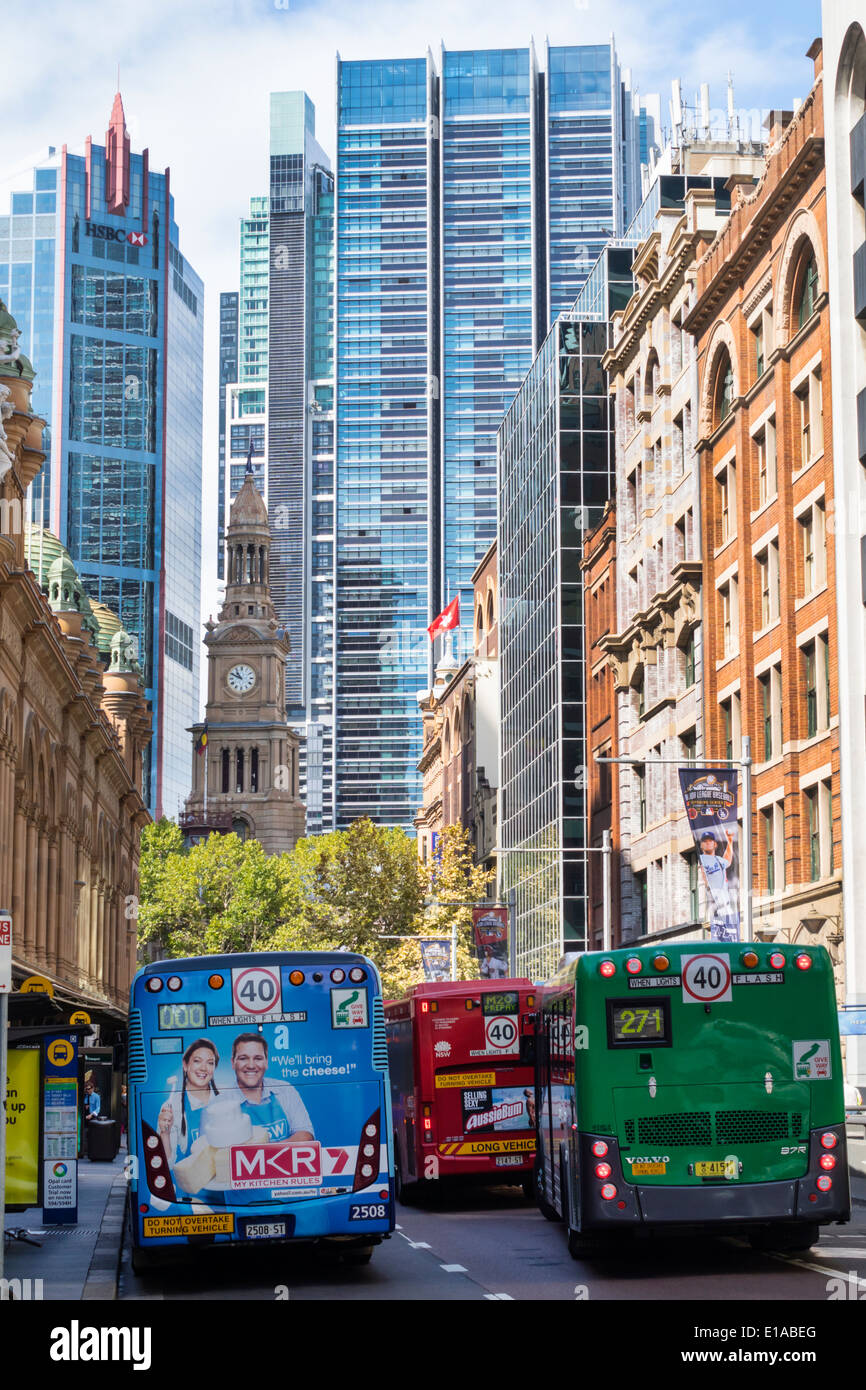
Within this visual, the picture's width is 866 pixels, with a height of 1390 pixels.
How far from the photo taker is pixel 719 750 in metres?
58.5

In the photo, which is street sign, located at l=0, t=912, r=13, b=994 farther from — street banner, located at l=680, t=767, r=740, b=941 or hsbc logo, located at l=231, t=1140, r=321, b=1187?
street banner, located at l=680, t=767, r=740, b=941

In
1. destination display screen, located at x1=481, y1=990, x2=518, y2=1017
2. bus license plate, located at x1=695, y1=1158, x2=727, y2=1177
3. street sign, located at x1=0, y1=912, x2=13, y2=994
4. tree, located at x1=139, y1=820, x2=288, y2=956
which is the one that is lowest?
bus license plate, located at x1=695, y1=1158, x2=727, y2=1177

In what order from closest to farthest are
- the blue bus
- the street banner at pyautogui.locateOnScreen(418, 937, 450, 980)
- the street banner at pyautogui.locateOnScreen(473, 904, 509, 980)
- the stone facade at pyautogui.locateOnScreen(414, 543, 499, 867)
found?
the blue bus → the street banner at pyautogui.locateOnScreen(473, 904, 509, 980) → the street banner at pyautogui.locateOnScreen(418, 937, 450, 980) → the stone facade at pyautogui.locateOnScreen(414, 543, 499, 867)

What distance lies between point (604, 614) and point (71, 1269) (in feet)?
193

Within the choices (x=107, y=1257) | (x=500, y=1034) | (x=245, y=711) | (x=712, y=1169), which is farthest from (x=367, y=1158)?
(x=245, y=711)

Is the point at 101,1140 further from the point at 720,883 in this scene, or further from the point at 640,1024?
the point at 640,1024

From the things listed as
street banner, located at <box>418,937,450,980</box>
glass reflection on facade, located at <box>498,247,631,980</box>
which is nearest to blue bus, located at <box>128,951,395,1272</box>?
street banner, located at <box>418,937,450,980</box>

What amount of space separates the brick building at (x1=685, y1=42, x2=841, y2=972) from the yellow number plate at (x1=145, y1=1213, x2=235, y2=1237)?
30.9 meters

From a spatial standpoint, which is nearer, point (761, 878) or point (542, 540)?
point (761, 878)

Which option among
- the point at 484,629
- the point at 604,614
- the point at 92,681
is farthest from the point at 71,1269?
the point at 484,629

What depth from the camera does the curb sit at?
17453 millimetres

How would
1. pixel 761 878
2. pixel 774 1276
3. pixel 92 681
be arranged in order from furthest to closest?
pixel 92 681
pixel 761 878
pixel 774 1276

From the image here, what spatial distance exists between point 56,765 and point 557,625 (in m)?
24.9
